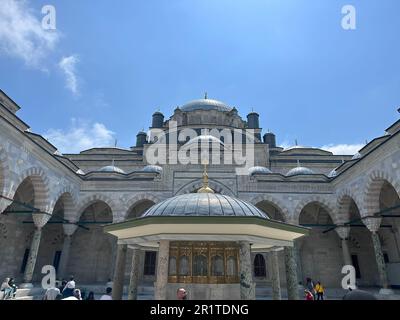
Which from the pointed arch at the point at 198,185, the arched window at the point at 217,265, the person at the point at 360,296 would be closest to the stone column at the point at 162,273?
the arched window at the point at 217,265

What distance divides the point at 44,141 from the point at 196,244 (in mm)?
15098

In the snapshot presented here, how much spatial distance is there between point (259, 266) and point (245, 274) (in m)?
11.2

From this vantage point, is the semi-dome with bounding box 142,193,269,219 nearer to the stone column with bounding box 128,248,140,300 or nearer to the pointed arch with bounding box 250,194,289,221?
the stone column with bounding box 128,248,140,300

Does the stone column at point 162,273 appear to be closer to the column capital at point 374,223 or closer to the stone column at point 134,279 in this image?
the stone column at point 134,279

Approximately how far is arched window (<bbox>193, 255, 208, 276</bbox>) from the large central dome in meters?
20.1

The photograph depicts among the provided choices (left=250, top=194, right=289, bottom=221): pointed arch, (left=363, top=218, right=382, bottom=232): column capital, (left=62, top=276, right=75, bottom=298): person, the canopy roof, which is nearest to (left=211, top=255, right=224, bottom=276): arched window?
the canopy roof

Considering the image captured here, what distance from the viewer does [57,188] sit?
38.6 ft

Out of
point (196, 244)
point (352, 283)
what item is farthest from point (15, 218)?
point (352, 283)

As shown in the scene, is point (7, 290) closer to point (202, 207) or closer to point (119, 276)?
point (119, 276)

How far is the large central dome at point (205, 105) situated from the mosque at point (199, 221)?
16.9ft

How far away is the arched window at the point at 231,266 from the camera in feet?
16.3

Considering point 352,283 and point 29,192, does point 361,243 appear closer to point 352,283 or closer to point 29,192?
point 352,283

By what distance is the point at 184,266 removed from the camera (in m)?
4.96

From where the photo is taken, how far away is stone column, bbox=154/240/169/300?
14.2 feet
